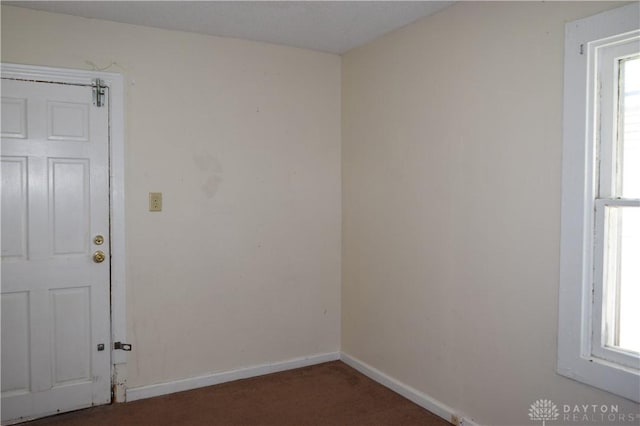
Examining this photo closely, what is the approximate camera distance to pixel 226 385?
313cm

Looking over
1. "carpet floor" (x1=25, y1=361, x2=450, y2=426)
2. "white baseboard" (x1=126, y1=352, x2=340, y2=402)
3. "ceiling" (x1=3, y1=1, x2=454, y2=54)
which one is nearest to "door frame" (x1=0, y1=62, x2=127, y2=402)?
"white baseboard" (x1=126, y1=352, x2=340, y2=402)

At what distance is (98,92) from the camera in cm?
278

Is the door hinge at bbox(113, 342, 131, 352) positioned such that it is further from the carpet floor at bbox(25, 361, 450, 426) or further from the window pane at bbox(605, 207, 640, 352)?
the window pane at bbox(605, 207, 640, 352)

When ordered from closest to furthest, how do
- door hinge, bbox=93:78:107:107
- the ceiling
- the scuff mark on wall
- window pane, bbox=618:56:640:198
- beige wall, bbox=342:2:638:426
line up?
window pane, bbox=618:56:640:198 < beige wall, bbox=342:2:638:426 < the ceiling < door hinge, bbox=93:78:107:107 < the scuff mark on wall

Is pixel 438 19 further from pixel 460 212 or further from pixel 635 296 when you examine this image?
pixel 635 296

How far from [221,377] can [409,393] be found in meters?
1.28

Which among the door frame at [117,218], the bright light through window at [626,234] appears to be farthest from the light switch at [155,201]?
the bright light through window at [626,234]

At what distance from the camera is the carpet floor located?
Answer: 2639 mm

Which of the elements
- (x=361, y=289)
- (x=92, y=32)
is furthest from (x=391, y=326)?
(x=92, y=32)

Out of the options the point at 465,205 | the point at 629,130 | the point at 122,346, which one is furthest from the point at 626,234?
the point at 122,346

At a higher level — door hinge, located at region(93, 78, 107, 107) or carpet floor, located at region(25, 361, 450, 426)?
door hinge, located at region(93, 78, 107, 107)

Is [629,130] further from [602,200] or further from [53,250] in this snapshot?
[53,250]

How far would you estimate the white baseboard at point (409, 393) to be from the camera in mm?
2578

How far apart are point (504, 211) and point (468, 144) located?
43 centimetres
